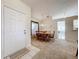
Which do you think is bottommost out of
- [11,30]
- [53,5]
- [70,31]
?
[70,31]

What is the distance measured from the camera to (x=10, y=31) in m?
2.88

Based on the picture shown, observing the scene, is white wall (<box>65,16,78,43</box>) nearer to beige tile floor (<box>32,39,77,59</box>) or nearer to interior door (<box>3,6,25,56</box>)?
beige tile floor (<box>32,39,77,59</box>)

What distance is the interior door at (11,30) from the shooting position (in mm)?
2627

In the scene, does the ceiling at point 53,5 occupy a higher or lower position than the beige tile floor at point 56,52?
higher

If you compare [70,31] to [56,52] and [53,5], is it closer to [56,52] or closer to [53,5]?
[53,5]

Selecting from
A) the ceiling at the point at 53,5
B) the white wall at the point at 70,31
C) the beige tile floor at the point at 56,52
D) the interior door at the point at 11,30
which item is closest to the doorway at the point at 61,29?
A: the white wall at the point at 70,31

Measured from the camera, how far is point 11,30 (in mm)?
2945

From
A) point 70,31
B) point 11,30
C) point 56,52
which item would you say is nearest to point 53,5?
point 56,52

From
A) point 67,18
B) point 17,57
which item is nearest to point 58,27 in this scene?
point 67,18

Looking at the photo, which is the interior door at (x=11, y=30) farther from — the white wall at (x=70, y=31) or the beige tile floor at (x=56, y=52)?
the white wall at (x=70, y=31)

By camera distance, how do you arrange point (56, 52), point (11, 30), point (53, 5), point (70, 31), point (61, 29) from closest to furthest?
point (11, 30)
point (56, 52)
point (53, 5)
point (70, 31)
point (61, 29)

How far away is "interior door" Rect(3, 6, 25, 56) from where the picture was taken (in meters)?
2.63

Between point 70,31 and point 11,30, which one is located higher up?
point 11,30

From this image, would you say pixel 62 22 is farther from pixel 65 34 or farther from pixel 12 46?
pixel 12 46
